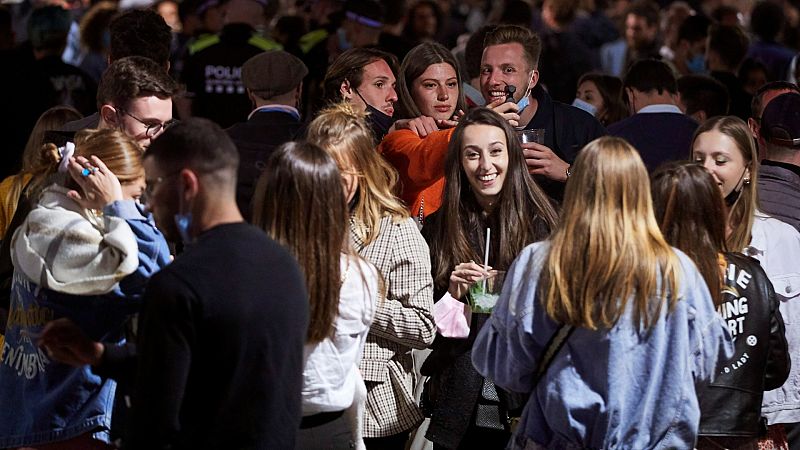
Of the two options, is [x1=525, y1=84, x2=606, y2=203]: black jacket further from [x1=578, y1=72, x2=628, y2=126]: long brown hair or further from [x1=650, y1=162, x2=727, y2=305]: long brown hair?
[x1=578, y1=72, x2=628, y2=126]: long brown hair

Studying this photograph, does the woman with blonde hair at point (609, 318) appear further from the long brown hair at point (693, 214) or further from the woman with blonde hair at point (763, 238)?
the woman with blonde hair at point (763, 238)

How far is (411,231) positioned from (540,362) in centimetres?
105

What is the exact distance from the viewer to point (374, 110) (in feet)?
21.2

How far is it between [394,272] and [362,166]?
41 cm

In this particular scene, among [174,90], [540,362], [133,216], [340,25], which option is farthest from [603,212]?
[340,25]

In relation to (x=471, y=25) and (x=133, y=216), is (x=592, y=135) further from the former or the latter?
(x=471, y=25)

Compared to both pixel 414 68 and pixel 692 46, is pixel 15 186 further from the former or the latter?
pixel 692 46

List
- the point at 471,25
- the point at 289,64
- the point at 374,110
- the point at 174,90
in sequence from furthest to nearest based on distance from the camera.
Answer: the point at 471,25 < the point at 289,64 < the point at 374,110 < the point at 174,90

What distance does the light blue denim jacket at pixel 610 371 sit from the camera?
413 cm

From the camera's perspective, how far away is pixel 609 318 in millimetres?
4086

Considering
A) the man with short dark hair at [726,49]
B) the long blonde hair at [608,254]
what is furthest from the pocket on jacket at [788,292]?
the man with short dark hair at [726,49]

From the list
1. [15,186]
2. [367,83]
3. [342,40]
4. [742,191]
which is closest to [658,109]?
[367,83]

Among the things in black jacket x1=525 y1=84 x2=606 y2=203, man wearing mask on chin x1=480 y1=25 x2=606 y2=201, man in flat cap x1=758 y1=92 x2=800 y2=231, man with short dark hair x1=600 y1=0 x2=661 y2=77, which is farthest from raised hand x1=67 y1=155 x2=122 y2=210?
man with short dark hair x1=600 y1=0 x2=661 y2=77

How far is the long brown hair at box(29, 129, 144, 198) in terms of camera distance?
4625 millimetres
